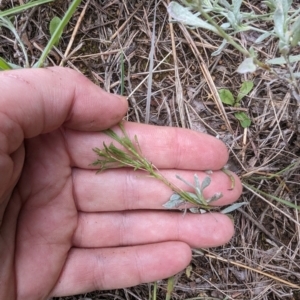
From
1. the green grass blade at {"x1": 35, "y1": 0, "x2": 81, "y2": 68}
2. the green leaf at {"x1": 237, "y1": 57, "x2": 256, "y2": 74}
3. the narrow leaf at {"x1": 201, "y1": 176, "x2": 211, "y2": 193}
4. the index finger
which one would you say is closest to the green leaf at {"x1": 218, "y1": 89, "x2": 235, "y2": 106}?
the index finger

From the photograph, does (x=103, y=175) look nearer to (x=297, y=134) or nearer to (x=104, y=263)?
(x=104, y=263)

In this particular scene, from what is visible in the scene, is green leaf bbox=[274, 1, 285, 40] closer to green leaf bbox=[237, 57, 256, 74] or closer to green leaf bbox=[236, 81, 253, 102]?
green leaf bbox=[237, 57, 256, 74]

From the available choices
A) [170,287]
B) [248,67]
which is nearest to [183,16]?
[248,67]

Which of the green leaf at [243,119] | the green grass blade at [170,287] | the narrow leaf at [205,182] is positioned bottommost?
the green grass blade at [170,287]

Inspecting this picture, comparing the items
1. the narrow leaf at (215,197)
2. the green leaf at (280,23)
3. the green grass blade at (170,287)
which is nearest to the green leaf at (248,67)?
the green leaf at (280,23)

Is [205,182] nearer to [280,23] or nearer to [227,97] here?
[227,97]

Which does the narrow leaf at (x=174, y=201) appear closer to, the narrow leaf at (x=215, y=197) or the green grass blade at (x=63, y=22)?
the narrow leaf at (x=215, y=197)

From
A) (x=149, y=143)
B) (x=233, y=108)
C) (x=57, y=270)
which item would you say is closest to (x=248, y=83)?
(x=233, y=108)
